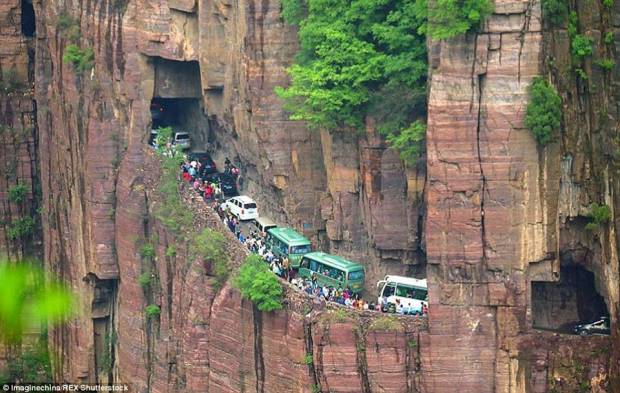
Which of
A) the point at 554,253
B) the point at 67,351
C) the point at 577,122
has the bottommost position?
the point at 67,351

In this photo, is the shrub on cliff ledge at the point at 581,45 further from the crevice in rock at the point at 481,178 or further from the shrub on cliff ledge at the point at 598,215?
the shrub on cliff ledge at the point at 598,215

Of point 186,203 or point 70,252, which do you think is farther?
point 70,252

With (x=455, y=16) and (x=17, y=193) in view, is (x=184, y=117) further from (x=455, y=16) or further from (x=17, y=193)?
(x=455, y=16)

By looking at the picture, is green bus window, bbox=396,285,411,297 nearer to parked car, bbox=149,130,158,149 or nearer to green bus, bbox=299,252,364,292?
green bus, bbox=299,252,364,292

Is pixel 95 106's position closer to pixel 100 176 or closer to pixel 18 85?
pixel 100 176

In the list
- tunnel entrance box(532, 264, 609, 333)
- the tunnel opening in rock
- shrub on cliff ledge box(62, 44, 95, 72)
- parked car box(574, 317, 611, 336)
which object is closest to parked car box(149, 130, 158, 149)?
the tunnel opening in rock

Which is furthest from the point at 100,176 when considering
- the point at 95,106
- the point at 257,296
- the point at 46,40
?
the point at 257,296
